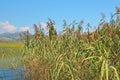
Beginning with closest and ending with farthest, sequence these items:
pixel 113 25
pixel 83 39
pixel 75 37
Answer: pixel 113 25
pixel 83 39
pixel 75 37

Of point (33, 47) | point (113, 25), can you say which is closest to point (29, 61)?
point (33, 47)

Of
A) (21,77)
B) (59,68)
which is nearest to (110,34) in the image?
(59,68)

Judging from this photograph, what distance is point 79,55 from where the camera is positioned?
902 cm

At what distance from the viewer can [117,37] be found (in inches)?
329

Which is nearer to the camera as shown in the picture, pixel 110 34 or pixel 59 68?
pixel 110 34

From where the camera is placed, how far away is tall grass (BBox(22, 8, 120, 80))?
8.12m

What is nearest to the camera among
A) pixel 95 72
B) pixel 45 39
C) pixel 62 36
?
pixel 95 72

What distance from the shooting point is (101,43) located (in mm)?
8398

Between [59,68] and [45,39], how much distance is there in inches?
117

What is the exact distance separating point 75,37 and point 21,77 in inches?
127

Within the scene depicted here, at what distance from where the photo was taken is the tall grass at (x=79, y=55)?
812 cm

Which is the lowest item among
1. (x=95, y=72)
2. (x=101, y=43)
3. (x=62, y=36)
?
(x=95, y=72)

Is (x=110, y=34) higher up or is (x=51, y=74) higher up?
(x=110, y=34)

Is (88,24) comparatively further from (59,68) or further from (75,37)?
(59,68)
